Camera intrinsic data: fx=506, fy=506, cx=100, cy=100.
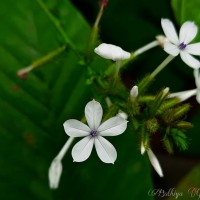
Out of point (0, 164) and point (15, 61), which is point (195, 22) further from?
point (0, 164)

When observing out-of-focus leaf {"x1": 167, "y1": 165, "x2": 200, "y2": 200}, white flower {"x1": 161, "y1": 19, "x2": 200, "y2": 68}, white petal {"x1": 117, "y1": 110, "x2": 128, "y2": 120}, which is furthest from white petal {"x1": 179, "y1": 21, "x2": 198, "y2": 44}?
out-of-focus leaf {"x1": 167, "y1": 165, "x2": 200, "y2": 200}

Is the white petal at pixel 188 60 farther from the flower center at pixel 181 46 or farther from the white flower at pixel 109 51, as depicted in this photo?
the white flower at pixel 109 51

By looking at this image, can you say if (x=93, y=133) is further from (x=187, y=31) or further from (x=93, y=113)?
(x=187, y=31)

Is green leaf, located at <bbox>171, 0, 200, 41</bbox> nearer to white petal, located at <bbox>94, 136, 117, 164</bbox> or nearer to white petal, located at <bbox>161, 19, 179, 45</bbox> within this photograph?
white petal, located at <bbox>161, 19, 179, 45</bbox>

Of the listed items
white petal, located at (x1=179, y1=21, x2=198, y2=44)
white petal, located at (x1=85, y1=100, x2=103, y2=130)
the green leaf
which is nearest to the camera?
white petal, located at (x1=85, y1=100, x2=103, y2=130)

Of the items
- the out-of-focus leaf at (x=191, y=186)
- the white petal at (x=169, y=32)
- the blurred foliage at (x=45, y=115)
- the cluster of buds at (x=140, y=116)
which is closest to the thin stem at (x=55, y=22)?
the blurred foliage at (x=45, y=115)

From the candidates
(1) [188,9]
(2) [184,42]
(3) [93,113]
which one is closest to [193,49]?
(2) [184,42]
